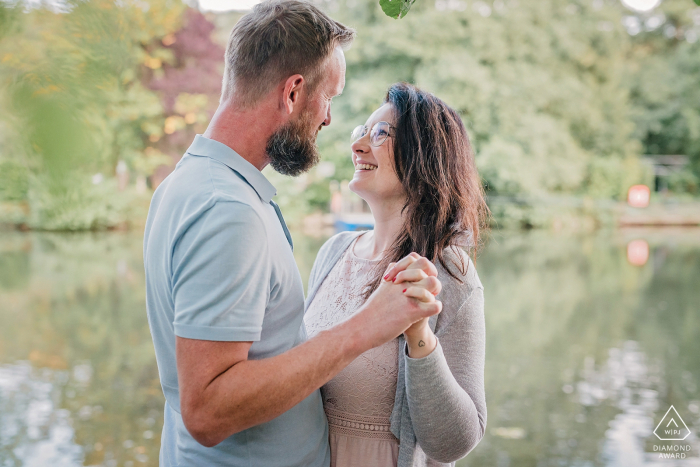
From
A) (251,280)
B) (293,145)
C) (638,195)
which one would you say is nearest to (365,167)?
(293,145)

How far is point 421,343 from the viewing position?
3.93 feet

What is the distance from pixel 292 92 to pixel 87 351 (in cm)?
766

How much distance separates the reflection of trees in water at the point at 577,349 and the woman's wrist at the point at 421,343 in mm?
3066

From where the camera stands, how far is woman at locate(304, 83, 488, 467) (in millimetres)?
1280

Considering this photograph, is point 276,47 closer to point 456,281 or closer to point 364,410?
point 456,281

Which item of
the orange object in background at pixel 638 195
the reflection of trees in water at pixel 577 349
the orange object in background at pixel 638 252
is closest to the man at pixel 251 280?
the reflection of trees in water at pixel 577 349

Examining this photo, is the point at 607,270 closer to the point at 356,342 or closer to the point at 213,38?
the point at 213,38

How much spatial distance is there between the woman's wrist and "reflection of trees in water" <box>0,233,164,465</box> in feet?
14.7

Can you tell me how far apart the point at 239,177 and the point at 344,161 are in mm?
16999

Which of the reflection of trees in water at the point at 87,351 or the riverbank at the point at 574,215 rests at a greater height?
the riverbank at the point at 574,215

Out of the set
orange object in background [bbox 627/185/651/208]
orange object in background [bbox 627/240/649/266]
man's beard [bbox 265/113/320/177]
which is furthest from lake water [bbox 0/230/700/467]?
orange object in background [bbox 627/185/651/208]

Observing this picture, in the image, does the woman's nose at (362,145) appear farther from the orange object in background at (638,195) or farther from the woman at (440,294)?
the orange object in background at (638,195)

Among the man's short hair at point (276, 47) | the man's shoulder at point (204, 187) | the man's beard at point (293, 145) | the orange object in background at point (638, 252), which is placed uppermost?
the man's short hair at point (276, 47)

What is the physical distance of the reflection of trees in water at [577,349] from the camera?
588 cm
